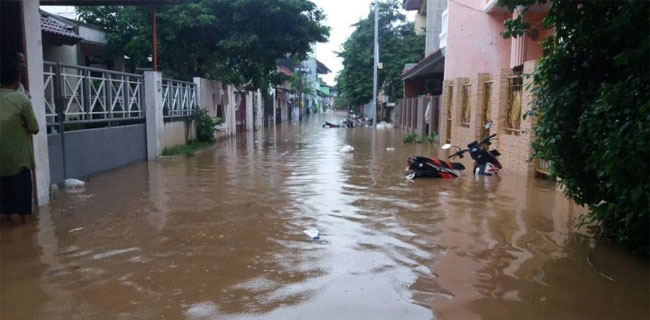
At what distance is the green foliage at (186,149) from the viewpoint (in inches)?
537

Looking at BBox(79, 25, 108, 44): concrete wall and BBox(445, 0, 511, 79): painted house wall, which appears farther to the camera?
BBox(445, 0, 511, 79): painted house wall

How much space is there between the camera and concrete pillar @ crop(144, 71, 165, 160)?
A: 1276cm

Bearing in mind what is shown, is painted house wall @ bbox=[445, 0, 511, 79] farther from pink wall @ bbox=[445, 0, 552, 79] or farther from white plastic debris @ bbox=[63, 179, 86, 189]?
white plastic debris @ bbox=[63, 179, 86, 189]

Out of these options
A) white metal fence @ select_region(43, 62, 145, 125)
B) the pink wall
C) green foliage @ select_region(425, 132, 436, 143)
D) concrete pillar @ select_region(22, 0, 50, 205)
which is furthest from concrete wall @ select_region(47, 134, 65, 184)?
the pink wall

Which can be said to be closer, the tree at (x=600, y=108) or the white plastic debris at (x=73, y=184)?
the tree at (x=600, y=108)

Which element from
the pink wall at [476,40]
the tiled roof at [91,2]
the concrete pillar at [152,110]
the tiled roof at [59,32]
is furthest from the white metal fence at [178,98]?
the pink wall at [476,40]

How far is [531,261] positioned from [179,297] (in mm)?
3048

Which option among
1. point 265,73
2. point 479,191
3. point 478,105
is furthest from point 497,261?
point 265,73

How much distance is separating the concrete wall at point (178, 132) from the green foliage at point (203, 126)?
0.22m

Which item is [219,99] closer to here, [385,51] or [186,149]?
[186,149]

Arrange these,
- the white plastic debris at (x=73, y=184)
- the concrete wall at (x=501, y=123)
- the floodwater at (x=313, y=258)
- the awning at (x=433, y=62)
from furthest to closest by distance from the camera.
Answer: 1. the awning at (x=433, y=62)
2. the concrete wall at (x=501, y=123)
3. the white plastic debris at (x=73, y=184)
4. the floodwater at (x=313, y=258)

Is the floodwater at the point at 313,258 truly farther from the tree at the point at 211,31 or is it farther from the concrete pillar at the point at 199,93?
the tree at the point at 211,31

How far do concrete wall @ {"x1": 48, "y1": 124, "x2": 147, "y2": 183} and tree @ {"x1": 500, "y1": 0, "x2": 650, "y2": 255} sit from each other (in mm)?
7065

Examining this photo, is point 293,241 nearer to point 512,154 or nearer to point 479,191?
point 479,191
